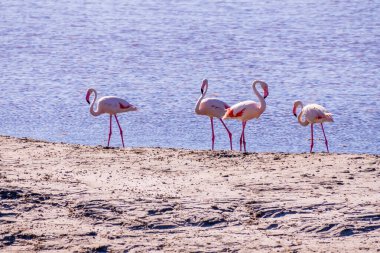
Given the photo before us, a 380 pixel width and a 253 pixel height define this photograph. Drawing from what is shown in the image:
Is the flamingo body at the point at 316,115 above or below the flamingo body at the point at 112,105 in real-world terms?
below

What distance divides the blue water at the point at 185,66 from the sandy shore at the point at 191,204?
314 centimetres

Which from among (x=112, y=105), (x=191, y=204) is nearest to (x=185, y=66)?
(x=112, y=105)

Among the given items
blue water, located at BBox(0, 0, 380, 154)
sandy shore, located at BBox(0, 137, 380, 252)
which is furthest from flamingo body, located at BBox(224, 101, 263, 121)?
sandy shore, located at BBox(0, 137, 380, 252)

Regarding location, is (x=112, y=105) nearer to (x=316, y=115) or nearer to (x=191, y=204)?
(x=316, y=115)

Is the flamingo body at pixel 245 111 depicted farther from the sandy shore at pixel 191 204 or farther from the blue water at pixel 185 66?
the sandy shore at pixel 191 204

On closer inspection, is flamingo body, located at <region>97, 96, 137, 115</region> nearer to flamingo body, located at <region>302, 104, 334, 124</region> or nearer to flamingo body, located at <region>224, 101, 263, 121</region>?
flamingo body, located at <region>224, 101, 263, 121</region>

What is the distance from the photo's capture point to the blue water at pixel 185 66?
45.4 ft

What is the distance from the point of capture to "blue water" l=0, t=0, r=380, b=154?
1383 cm

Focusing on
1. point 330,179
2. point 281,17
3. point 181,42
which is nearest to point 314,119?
point 330,179

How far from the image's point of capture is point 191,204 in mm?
8438

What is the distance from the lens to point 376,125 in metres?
13.9

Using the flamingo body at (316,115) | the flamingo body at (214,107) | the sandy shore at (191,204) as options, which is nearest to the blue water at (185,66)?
the flamingo body at (214,107)

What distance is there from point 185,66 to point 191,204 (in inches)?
389

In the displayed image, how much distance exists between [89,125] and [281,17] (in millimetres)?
10012
